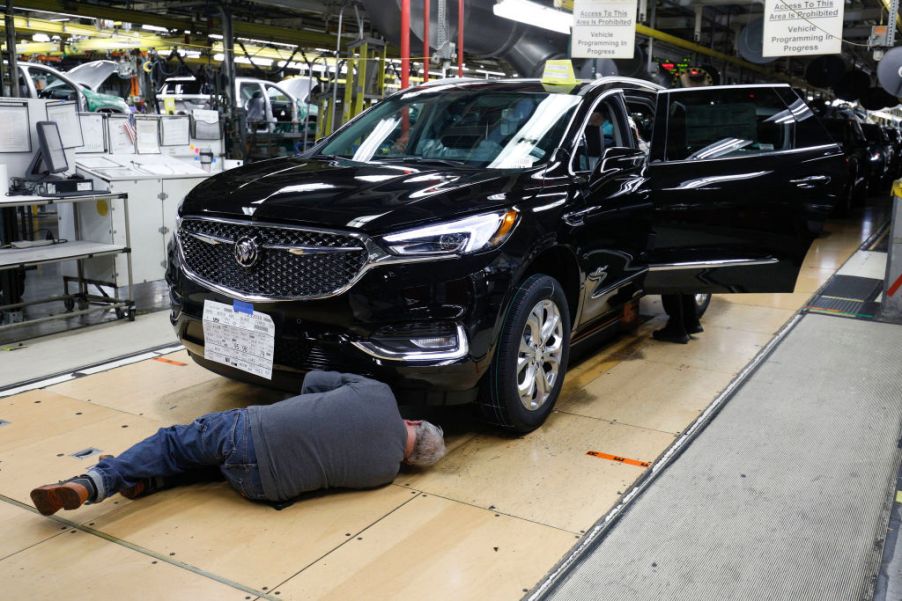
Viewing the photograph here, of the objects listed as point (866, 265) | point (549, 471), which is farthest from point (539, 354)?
point (866, 265)

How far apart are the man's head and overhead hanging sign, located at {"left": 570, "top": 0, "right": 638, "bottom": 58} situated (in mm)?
6654

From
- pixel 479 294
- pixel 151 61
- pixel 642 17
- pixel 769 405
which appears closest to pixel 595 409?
pixel 769 405

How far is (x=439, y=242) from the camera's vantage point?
3.48 metres

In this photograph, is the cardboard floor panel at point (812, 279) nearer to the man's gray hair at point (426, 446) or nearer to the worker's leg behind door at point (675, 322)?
the worker's leg behind door at point (675, 322)

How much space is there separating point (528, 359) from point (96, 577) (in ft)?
6.74

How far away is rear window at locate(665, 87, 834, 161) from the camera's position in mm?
5133

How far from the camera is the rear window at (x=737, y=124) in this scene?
5.13 m

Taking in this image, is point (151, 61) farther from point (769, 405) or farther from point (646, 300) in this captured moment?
point (769, 405)

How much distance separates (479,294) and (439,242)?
27 centimetres

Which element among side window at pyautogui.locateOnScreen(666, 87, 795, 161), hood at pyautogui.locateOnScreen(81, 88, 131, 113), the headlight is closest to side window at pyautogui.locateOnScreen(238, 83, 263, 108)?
hood at pyautogui.locateOnScreen(81, 88, 131, 113)

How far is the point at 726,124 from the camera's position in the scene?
530 cm

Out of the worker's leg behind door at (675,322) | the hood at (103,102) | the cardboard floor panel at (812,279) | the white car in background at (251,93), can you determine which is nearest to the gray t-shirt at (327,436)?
the worker's leg behind door at (675,322)

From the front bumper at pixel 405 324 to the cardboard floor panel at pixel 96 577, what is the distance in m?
1.01

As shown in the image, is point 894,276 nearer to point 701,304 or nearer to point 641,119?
point 701,304
